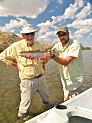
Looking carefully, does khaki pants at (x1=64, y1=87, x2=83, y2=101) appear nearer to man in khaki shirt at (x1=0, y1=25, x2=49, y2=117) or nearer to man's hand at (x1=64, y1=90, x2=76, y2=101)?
man's hand at (x1=64, y1=90, x2=76, y2=101)

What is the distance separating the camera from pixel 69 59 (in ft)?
23.7

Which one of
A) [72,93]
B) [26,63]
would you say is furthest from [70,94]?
[26,63]

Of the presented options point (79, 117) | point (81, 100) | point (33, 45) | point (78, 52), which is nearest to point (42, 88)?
point (33, 45)

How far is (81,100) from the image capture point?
6.35 metres

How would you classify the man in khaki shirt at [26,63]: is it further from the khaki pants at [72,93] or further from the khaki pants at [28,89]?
the khaki pants at [72,93]

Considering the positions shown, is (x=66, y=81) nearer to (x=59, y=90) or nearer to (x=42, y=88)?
(x=42, y=88)

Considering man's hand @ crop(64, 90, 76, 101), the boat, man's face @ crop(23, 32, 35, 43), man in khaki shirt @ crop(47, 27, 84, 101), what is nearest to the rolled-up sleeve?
man's face @ crop(23, 32, 35, 43)

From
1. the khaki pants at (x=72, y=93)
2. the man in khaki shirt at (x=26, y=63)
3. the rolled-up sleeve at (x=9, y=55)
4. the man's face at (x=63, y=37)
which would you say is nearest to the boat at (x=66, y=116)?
the khaki pants at (x=72, y=93)

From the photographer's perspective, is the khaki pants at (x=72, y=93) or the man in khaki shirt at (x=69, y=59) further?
the khaki pants at (x=72, y=93)

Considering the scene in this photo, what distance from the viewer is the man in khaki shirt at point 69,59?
7.21 metres

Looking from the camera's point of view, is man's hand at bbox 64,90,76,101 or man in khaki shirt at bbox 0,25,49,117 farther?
man in khaki shirt at bbox 0,25,49,117

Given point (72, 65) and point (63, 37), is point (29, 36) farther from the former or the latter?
point (72, 65)

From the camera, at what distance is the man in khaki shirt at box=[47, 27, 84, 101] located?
7.21 m

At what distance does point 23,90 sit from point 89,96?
2507 mm
